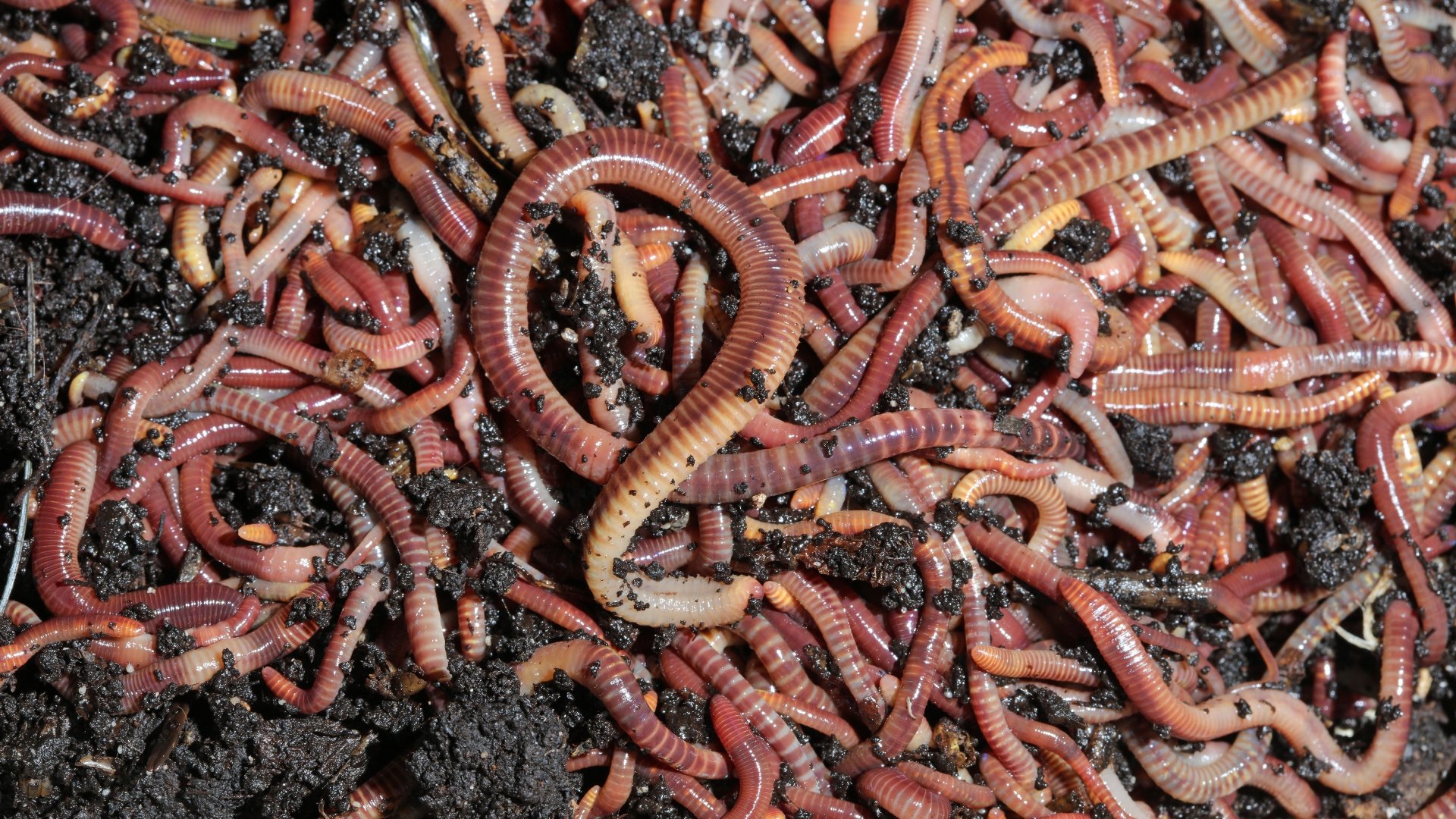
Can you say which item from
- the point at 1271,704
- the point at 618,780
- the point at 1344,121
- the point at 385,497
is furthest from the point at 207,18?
the point at 1271,704

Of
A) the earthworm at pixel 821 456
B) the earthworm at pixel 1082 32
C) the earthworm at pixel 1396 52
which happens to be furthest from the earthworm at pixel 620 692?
the earthworm at pixel 1396 52

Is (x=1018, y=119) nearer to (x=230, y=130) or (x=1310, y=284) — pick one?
(x=1310, y=284)

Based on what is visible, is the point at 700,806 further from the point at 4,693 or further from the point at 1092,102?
the point at 1092,102

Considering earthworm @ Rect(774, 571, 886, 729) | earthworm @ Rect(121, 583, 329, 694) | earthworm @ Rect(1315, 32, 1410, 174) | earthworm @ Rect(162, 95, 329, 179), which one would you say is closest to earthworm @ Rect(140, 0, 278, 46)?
earthworm @ Rect(162, 95, 329, 179)

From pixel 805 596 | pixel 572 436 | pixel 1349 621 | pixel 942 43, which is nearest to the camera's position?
pixel 572 436

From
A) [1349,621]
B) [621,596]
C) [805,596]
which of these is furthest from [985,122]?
[1349,621]
